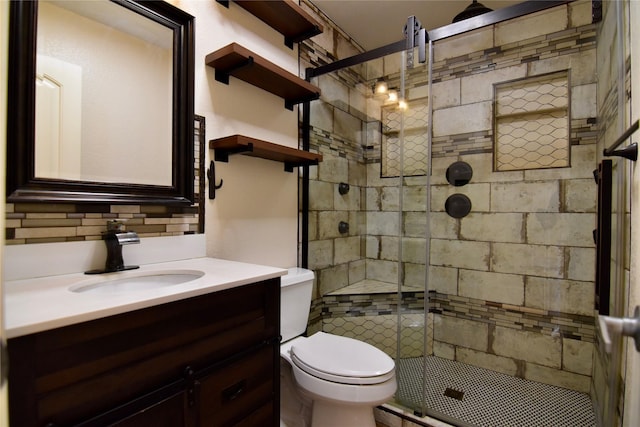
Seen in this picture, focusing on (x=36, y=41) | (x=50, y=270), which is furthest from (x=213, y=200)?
(x=36, y=41)

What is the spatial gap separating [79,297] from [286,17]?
1.76 meters

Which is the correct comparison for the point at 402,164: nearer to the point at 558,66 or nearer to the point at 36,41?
the point at 558,66

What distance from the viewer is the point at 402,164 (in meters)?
2.25

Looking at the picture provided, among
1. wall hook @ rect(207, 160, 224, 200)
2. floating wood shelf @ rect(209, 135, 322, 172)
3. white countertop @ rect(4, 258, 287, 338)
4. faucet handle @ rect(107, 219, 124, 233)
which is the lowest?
white countertop @ rect(4, 258, 287, 338)

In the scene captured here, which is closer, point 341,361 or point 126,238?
point 126,238

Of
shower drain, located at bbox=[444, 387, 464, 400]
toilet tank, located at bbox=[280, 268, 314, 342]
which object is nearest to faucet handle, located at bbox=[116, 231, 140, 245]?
toilet tank, located at bbox=[280, 268, 314, 342]

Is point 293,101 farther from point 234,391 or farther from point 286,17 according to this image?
point 234,391

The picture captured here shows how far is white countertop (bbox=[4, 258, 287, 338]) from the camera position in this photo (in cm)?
64

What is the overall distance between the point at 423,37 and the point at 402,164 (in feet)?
2.64

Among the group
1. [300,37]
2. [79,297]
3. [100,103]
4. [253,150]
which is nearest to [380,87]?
[300,37]

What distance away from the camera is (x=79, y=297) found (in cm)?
80

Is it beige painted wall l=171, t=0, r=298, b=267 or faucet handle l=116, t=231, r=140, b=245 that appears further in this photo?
beige painted wall l=171, t=0, r=298, b=267

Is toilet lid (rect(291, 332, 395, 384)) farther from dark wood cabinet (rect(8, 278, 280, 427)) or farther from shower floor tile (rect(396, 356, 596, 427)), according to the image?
shower floor tile (rect(396, 356, 596, 427))

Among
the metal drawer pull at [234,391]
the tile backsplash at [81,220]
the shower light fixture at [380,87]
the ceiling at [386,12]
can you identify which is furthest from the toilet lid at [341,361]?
the ceiling at [386,12]
